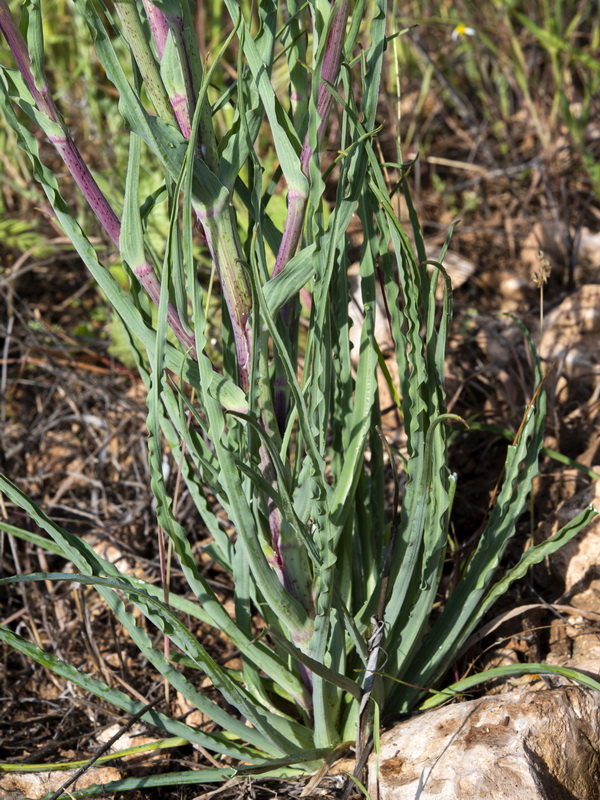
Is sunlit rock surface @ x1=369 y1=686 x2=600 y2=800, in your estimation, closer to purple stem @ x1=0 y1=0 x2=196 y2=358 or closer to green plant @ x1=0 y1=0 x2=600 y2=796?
green plant @ x1=0 y1=0 x2=600 y2=796

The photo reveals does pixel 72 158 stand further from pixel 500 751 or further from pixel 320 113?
pixel 500 751

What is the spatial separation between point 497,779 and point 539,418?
0.44 m

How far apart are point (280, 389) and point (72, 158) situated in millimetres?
328

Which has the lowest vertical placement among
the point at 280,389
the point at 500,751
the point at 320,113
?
the point at 500,751

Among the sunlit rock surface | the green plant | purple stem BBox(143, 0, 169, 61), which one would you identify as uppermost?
purple stem BBox(143, 0, 169, 61)

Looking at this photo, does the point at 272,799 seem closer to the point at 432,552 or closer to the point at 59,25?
the point at 432,552

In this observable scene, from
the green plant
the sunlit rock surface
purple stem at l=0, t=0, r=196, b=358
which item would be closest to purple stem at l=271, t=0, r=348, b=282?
the green plant

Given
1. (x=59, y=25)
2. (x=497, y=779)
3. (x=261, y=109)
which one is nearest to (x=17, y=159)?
(x=59, y=25)

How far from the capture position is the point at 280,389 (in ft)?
2.93

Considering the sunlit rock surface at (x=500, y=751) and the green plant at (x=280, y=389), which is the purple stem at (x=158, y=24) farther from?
the sunlit rock surface at (x=500, y=751)

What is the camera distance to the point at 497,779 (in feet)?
2.76

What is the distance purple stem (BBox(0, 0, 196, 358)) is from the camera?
2.32 ft

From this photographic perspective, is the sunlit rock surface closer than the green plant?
No

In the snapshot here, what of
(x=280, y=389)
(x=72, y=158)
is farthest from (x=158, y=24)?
(x=280, y=389)
